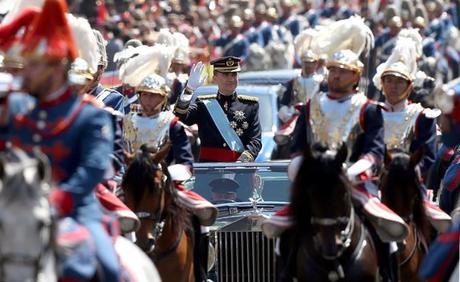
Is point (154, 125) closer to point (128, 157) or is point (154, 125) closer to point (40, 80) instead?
point (128, 157)

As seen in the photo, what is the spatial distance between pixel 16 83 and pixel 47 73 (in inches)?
23.1

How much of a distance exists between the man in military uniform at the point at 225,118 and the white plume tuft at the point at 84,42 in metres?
4.34

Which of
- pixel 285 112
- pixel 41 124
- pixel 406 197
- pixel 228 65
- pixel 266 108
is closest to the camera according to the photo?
pixel 41 124

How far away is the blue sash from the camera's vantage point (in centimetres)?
1789

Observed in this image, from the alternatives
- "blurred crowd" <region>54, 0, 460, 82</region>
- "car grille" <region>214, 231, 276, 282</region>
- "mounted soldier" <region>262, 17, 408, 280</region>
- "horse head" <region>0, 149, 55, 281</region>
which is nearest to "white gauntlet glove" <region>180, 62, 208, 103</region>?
"car grille" <region>214, 231, 276, 282</region>

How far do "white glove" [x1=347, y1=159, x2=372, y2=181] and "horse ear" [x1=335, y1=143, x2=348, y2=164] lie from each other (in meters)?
0.59

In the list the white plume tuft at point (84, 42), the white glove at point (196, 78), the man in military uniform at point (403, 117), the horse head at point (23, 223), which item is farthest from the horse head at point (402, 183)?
the horse head at point (23, 223)

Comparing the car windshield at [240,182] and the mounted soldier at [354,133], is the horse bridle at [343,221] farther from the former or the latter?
the car windshield at [240,182]

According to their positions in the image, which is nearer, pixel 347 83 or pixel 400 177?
pixel 347 83

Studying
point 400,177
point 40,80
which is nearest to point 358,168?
point 400,177

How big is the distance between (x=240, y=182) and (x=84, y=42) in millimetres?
3691

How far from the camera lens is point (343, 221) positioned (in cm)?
1233

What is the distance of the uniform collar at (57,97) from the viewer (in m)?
10.3

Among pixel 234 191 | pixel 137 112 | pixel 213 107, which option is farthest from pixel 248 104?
pixel 137 112
